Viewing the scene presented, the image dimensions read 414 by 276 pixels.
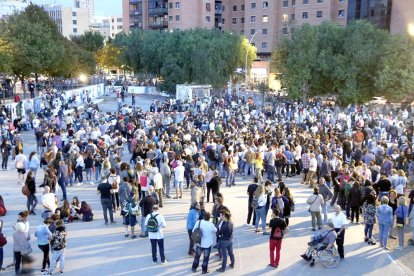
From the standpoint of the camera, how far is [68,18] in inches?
5861

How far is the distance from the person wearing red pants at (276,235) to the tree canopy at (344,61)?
26.5 meters

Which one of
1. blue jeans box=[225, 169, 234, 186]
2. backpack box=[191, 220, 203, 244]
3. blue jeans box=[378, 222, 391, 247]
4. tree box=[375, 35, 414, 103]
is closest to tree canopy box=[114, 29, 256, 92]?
tree box=[375, 35, 414, 103]

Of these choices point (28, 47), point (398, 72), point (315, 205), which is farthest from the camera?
point (28, 47)

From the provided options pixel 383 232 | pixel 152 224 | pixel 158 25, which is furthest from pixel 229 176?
Result: pixel 158 25

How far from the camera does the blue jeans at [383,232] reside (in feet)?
35.6

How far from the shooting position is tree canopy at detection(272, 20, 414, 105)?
33.6 m

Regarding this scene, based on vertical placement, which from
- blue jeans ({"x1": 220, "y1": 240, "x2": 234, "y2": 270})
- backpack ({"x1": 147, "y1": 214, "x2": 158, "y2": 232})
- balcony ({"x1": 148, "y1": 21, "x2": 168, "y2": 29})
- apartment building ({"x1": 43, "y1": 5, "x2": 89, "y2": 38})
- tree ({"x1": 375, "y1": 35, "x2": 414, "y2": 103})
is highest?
apartment building ({"x1": 43, "y1": 5, "x2": 89, "y2": 38})

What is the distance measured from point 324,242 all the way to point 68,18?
15261 cm

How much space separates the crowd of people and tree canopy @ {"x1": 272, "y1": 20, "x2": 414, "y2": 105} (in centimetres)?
840

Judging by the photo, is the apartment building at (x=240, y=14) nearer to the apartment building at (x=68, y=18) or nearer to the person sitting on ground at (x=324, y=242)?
the person sitting on ground at (x=324, y=242)

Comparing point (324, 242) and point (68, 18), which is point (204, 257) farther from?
point (68, 18)

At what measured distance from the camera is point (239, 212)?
1366cm

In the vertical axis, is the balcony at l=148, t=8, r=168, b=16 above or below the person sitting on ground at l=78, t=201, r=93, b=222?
above

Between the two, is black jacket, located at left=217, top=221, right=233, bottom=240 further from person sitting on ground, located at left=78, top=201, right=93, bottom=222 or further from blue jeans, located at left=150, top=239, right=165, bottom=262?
person sitting on ground, located at left=78, top=201, right=93, bottom=222
